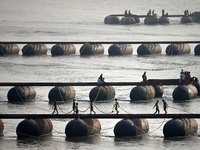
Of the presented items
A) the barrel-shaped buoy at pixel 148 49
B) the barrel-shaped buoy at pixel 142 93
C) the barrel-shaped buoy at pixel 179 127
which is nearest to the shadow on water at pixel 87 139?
the barrel-shaped buoy at pixel 179 127

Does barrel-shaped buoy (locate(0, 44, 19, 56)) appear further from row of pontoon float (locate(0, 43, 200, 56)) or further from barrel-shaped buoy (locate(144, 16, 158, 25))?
barrel-shaped buoy (locate(144, 16, 158, 25))

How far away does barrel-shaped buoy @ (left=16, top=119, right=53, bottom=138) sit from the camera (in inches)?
2153

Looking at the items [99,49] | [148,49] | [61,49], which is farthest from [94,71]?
[148,49]

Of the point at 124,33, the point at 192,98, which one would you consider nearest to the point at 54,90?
the point at 192,98

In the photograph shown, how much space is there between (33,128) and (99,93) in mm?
17877

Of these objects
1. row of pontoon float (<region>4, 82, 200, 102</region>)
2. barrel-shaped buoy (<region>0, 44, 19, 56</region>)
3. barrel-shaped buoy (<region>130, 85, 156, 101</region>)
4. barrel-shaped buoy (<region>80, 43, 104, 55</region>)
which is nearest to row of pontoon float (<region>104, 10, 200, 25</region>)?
barrel-shaped buoy (<region>80, 43, 104, 55</region>)

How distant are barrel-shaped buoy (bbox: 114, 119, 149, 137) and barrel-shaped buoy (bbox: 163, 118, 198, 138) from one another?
221 cm

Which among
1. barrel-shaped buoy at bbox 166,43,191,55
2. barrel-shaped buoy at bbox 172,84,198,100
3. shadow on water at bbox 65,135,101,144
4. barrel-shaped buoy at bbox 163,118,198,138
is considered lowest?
shadow on water at bbox 65,135,101,144

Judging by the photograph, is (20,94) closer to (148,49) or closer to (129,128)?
(129,128)

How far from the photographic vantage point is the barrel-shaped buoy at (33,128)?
54.7m

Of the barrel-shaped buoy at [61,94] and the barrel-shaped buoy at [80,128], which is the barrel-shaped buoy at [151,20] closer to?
the barrel-shaped buoy at [61,94]

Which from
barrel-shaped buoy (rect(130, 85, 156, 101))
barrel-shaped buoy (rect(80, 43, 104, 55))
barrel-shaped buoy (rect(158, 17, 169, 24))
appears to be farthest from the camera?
barrel-shaped buoy (rect(158, 17, 169, 24))

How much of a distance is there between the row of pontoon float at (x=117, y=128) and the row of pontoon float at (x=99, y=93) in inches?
629

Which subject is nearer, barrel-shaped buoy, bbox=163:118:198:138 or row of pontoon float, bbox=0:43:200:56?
barrel-shaped buoy, bbox=163:118:198:138
